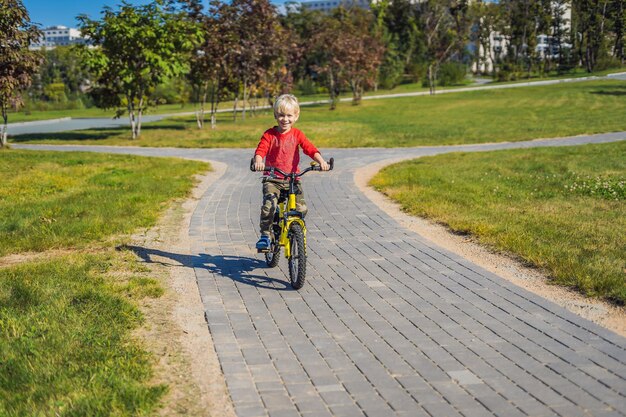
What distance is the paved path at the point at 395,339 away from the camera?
3857 mm

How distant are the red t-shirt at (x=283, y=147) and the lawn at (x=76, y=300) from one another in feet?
5.72

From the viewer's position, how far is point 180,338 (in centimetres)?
489

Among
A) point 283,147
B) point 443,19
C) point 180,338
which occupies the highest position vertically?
point 443,19

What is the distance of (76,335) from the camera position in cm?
477

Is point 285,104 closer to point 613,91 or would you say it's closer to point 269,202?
point 269,202

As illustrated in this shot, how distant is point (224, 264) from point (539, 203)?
546 centimetres

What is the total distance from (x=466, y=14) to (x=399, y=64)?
17.5 m

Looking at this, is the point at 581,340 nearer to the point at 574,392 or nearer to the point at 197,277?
the point at 574,392

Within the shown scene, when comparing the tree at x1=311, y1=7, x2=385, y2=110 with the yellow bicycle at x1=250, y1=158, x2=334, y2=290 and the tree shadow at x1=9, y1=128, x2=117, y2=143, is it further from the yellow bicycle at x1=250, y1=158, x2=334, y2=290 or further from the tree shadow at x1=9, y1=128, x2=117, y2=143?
the yellow bicycle at x1=250, y1=158, x2=334, y2=290

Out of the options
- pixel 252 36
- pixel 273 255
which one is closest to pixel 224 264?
pixel 273 255

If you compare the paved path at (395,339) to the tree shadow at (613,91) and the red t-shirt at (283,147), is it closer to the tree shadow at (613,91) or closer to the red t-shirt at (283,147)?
the red t-shirt at (283,147)

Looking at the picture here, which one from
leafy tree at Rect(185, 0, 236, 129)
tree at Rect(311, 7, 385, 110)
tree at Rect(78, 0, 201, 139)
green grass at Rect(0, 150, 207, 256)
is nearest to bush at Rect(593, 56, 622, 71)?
tree at Rect(311, 7, 385, 110)

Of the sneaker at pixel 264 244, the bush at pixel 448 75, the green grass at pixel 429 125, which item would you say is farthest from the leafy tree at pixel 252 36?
the bush at pixel 448 75

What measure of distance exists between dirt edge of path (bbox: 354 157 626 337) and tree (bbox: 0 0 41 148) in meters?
13.1
